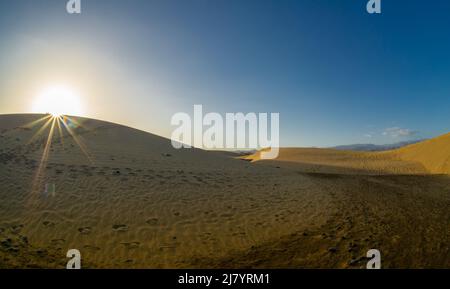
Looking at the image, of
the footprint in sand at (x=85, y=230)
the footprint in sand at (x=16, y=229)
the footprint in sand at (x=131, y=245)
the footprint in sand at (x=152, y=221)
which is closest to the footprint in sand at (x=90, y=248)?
the footprint in sand at (x=131, y=245)

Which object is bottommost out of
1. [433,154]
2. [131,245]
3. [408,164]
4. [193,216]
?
[131,245]

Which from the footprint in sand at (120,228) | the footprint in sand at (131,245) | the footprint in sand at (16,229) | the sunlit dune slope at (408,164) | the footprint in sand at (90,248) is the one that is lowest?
the footprint in sand at (131,245)

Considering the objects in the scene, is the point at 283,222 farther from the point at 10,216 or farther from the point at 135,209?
the point at 10,216

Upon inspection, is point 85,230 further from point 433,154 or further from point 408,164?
point 433,154

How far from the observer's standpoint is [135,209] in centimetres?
1113

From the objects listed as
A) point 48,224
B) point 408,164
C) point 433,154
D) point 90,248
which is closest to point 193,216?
point 90,248

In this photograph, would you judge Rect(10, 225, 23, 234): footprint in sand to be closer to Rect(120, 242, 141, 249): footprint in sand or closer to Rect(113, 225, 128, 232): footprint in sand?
Rect(113, 225, 128, 232): footprint in sand

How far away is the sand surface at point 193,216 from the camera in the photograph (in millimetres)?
7562

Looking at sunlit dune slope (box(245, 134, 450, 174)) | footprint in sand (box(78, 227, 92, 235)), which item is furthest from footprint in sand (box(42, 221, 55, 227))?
sunlit dune slope (box(245, 134, 450, 174))

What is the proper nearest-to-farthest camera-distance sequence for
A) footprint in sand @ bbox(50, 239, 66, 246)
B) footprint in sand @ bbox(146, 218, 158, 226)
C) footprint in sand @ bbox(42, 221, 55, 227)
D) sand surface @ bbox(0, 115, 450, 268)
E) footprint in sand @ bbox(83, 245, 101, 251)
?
sand surface @ bbox(0, 115, 450, 268), footprint in sand @ bbox(83, 245, 101, 251), footprint in sand @ bbox(50, 239, 66, 246), footprint in sand @ bbox(42, 221, 55, 227), footprint in sand @ bbox(146, 218, 158, 226)

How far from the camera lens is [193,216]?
11.0m

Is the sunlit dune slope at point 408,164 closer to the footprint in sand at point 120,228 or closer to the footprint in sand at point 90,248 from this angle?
the footprint in sand at point 120,228

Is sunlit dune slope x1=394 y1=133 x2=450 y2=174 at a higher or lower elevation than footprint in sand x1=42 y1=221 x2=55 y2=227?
higher

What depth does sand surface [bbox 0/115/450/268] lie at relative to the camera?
756cm
